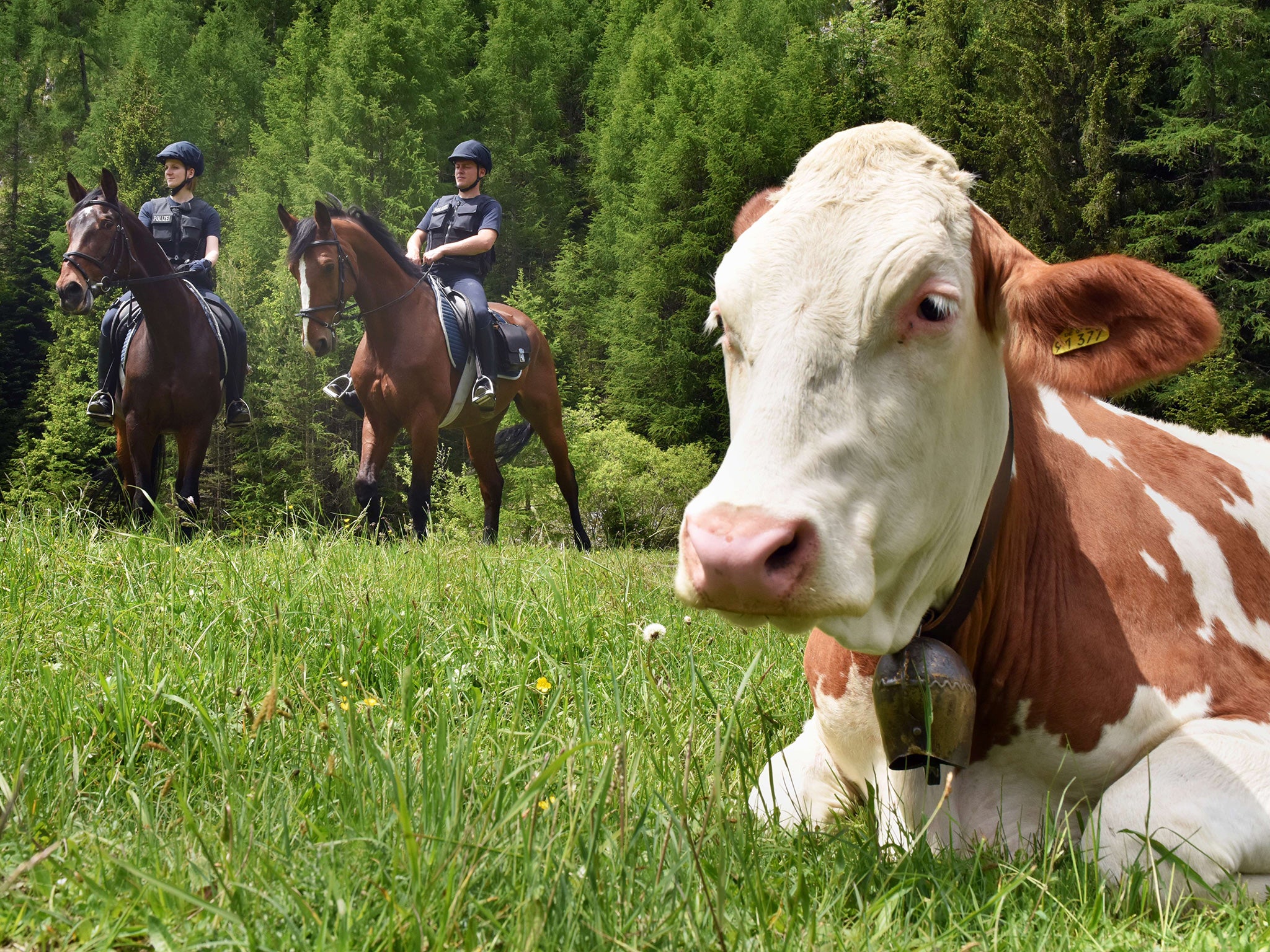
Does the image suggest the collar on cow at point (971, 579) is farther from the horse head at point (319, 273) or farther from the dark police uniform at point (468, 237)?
the dark police uniform at point (468, 237)

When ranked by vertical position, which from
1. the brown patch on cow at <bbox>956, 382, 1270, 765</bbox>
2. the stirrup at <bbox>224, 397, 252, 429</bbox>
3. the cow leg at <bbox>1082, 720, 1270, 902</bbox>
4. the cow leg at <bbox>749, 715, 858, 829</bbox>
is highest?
the brown patch on cow at <bbox>956, 382, 1270, 765</bbox>

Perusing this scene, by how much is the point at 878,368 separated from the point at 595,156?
2605 centimetres

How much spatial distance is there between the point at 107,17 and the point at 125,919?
123 ft

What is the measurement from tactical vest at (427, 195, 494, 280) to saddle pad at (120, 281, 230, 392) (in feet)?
7.15

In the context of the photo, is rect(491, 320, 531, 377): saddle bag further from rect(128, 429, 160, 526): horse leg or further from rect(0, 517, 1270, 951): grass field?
rect(0, 517, 1270, 951): grass field

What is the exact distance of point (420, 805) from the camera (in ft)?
4.54

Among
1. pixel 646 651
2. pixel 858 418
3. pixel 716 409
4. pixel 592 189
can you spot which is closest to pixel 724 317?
pixel 858 418

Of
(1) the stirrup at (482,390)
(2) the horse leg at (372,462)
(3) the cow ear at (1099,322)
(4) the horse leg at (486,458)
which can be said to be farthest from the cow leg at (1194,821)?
(4) the horse leg at (486,458)

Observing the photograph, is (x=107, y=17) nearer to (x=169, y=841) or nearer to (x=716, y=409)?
(x=716, y=409)

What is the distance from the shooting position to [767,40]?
83.5ft

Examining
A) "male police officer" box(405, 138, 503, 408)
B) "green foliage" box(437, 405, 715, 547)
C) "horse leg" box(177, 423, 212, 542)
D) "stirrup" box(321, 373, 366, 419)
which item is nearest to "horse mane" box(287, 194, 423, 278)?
"male police officer" box(405, 138, 503, 408)

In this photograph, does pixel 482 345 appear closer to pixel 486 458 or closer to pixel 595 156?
pixel 486 458

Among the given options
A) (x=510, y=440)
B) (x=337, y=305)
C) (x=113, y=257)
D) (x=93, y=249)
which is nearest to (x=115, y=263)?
(x=113, y=257)

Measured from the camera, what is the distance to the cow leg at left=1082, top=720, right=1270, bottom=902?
4.92 feet
